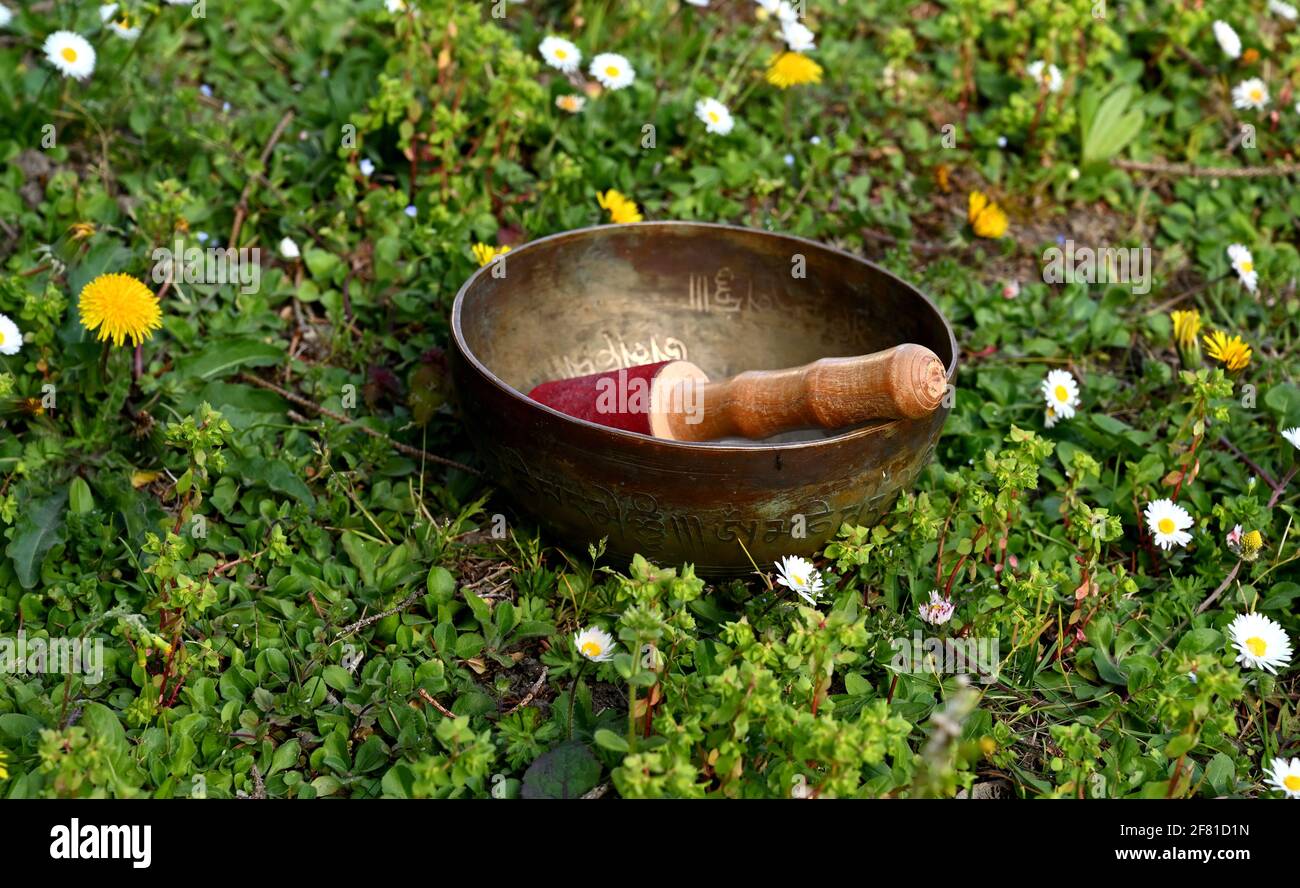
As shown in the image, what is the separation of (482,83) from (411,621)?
1.89 metres

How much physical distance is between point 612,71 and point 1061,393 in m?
1.62

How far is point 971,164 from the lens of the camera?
428 cm

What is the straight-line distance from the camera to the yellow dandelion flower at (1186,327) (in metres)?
3.52

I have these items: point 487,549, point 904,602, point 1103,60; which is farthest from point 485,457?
point 1103,60

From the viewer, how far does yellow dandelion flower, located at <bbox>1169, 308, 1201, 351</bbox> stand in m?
3.52

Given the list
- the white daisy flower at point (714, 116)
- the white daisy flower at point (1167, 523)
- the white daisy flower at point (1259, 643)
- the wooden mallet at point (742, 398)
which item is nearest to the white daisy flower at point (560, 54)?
the white daisy flower at point (714, 116)

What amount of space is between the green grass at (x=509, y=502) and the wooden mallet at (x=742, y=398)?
0.26 m

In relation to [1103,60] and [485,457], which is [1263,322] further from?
[485,457]

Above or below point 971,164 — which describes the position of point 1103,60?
above

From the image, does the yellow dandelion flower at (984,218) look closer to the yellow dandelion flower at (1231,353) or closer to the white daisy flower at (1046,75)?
the white daisy flower at (1046,75)

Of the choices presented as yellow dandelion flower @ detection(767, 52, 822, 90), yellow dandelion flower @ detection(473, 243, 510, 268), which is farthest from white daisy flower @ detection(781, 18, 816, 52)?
yellow dandelion flower @ detection(473, 243, 510, 268)

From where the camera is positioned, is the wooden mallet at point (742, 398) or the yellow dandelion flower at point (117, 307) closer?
the wooden mallet at point (742, 398)
